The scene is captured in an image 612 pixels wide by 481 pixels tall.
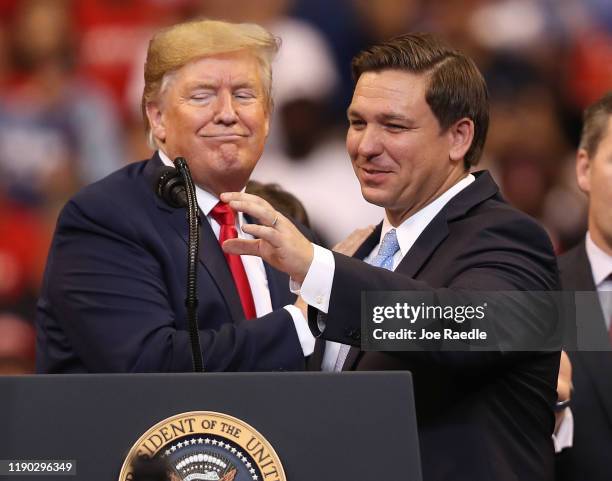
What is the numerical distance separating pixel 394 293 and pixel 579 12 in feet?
10.0

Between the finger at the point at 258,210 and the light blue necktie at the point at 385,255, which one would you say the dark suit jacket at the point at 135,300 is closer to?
the light blue necktie at the point at 385,255

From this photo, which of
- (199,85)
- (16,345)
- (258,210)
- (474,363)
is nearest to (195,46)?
(199,85)

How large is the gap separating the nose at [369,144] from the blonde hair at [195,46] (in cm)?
42

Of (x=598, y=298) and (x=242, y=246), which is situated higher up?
(x=598, y=298)

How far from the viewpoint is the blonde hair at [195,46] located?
2.33 meters

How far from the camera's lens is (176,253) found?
85.0 inches

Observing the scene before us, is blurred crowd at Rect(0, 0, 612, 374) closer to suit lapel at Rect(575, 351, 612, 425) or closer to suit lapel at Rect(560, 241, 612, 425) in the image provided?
suit lapel at Rect(560, 241, 612, 425)

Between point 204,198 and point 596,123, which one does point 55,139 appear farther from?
point 596,123

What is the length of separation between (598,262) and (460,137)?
73 cm

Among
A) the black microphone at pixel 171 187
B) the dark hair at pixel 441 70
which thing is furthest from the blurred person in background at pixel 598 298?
the black microphone at pixel 171 187

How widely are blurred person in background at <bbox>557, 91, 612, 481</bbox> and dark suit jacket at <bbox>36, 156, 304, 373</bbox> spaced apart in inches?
25.7

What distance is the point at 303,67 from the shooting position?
432 cm

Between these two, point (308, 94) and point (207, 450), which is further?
point (308, 94)

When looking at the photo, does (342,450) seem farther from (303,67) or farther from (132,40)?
(132,40)
